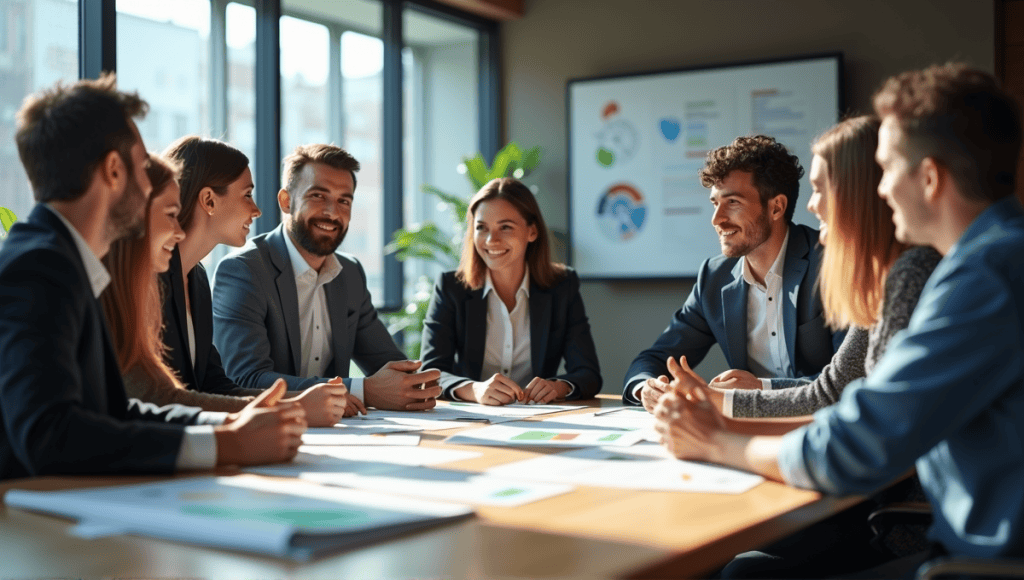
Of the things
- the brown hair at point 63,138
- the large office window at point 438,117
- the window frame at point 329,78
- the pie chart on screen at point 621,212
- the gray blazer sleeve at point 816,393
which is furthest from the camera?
the large office window at point 438,117

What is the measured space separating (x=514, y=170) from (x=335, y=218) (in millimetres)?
2735

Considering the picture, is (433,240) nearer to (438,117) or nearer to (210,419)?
(438,117)

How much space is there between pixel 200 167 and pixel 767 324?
1786 millimetres

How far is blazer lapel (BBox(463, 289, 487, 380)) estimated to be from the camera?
3.27 meters

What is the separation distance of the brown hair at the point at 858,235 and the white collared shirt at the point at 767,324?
3.12ft

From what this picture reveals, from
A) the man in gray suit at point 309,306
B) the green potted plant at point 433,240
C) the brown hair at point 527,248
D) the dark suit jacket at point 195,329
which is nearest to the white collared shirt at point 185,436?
the dark suit jacket at point 195,329

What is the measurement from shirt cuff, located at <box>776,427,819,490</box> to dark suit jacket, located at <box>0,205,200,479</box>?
3.16 ft

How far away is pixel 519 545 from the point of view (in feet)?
3.65

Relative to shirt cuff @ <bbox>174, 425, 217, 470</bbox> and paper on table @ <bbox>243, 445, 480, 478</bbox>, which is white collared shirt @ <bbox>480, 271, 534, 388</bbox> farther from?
shirt cuff @ <bbox>174, 425, 217, 470</bbox>

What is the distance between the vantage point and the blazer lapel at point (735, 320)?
2.89 m

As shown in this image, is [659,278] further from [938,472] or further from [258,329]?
[938,472]

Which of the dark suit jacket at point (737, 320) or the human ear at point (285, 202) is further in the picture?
the human ear at point (285, 202)

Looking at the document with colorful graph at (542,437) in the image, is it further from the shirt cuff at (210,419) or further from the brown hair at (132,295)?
the brown hair at (132,295)

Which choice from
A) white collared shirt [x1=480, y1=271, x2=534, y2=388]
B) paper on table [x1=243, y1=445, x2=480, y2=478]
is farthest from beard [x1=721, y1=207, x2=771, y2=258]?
paper on table [x1=243, y1=445, x2=480, y2=478]
